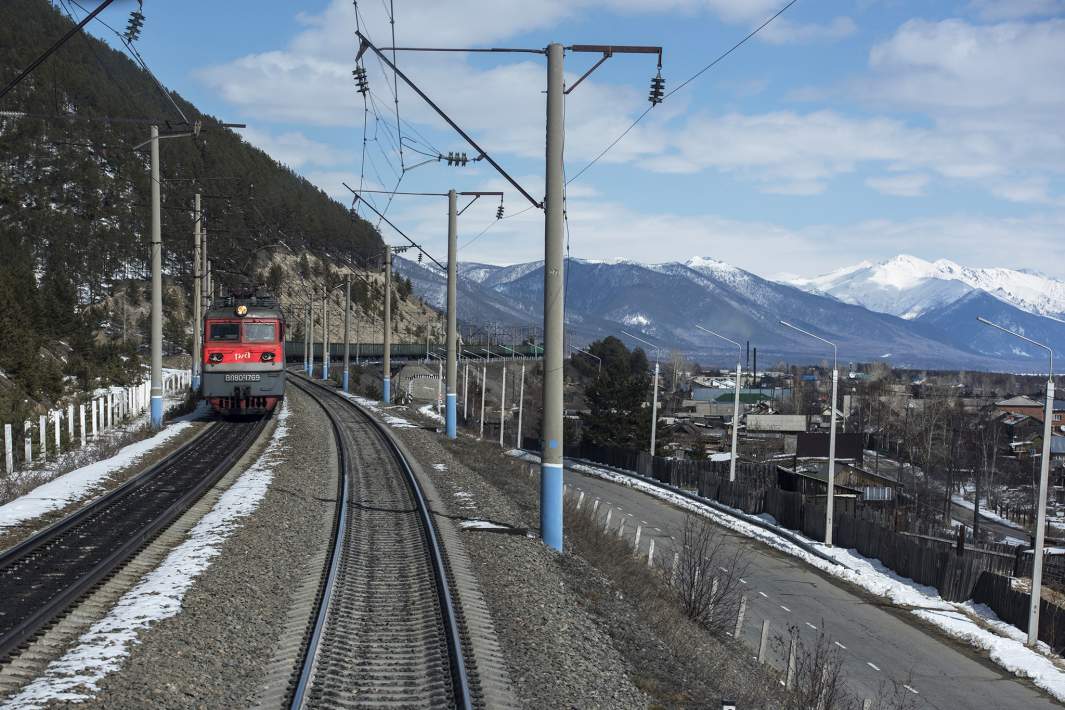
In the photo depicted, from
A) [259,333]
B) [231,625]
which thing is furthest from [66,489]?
[259,333]

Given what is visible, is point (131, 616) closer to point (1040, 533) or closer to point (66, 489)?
point (66, 489)

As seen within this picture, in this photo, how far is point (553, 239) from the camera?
14453 millimetres

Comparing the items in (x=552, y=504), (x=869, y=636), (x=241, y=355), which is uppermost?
(x=241, y=355)

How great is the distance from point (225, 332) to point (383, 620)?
74.6 ft

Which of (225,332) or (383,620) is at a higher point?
(225,332)

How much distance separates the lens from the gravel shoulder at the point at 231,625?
7527mm

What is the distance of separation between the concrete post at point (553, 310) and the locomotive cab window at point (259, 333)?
1849cm

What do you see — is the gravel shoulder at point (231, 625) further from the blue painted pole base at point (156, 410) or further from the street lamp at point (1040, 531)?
the street lamp at point (1040, 531)

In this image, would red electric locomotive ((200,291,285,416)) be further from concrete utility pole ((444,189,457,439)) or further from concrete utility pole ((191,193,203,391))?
concrete utility pole ((191,193,203,391))

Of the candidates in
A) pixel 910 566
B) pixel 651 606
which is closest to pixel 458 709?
pixel 651 606

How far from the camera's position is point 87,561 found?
11797 mm

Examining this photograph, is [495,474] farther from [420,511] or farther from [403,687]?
[403,687]

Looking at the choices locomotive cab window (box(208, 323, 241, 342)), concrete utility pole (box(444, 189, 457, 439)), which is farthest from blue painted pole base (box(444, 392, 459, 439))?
locomotive cab window (box(208, 323, 241, 342))

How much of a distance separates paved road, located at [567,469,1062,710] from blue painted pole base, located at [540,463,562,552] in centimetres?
630
